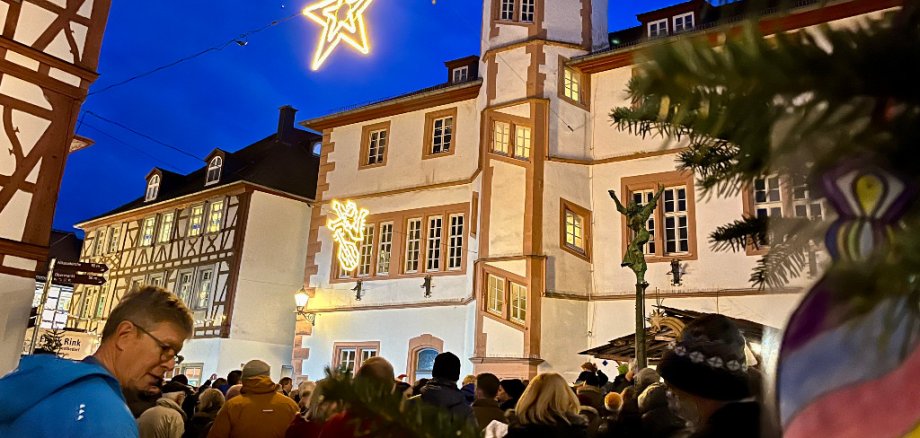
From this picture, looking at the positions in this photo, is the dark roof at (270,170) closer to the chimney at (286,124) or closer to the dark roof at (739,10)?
the chimney at (286,124)

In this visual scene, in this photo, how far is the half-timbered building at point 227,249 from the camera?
2422cm

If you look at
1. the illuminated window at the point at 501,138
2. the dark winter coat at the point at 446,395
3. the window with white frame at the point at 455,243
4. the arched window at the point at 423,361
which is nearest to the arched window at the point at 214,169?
the window with white frame at the point at 455,243

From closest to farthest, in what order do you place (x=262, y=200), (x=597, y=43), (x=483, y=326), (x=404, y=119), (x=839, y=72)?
(x=839, y=72), (x=483, y=326), (x=597, y=43), (x=404, y=119), (x=262, y=200)

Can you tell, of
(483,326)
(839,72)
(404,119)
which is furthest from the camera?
(404,119)

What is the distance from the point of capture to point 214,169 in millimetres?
28328

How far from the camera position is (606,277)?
16688 mm

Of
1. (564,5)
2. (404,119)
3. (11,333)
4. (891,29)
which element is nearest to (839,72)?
(891,29)

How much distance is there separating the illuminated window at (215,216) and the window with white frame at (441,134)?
10525 mm

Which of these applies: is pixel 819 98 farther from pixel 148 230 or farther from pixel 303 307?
pixel 148 230

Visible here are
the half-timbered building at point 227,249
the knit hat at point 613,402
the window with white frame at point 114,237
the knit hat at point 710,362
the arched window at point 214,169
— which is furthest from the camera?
the window with white frame at point 114,237

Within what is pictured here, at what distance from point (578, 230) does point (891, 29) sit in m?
16.8

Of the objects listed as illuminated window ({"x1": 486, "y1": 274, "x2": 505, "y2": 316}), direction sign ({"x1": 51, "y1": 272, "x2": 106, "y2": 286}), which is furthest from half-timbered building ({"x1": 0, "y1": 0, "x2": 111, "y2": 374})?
illuminated window ({"x1": 486, "y1": 274, "x2": 505, "y2": 316})

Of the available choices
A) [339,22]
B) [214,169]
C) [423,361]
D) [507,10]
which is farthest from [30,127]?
[214,169]

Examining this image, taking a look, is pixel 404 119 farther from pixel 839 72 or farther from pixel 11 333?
pixel 839 72
